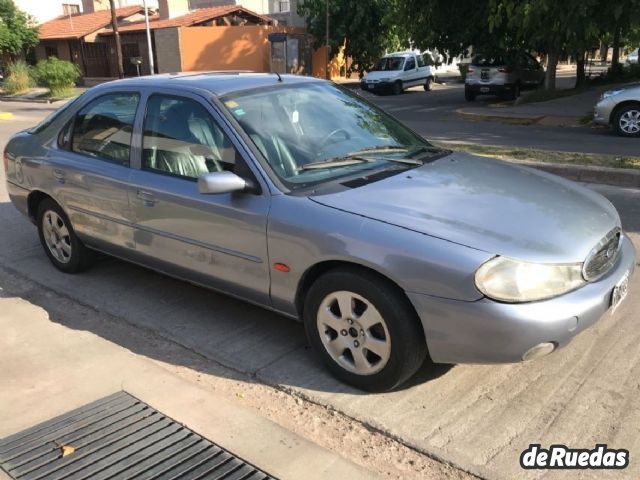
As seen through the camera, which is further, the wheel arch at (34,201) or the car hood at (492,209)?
the wheel arch at (34,201)

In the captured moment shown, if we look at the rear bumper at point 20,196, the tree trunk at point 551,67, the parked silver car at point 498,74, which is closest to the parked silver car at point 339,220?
the rear bumper at point 20,196

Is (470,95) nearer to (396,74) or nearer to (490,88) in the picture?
(490,88)

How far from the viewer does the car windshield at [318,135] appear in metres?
3.59

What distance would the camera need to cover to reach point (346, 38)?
3347cm

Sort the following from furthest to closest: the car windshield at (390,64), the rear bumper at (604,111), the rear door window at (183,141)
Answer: the car windshield at (390,64)
the rear bumper at (604,111)
the rear door window at (183,141)

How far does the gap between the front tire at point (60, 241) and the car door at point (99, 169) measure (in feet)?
0.54

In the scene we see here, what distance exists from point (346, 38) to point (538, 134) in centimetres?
2215

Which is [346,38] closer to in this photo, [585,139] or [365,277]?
[585,139]

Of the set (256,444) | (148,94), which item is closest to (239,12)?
(148,94)

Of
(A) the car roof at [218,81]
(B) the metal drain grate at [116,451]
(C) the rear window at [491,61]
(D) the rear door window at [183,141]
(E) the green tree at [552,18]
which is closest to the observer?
(B) the metal drain grate at [116,451]

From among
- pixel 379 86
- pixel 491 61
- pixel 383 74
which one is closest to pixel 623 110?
pixel 491 61

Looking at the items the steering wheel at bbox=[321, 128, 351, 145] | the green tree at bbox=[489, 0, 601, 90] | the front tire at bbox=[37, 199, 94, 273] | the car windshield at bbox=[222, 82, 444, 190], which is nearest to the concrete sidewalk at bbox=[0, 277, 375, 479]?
the front tire at bbox=[37, 199, 94, 273]

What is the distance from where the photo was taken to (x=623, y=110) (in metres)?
12.2

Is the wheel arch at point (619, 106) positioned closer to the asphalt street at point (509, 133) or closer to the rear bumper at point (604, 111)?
the rear bumper at point (604, 111)
